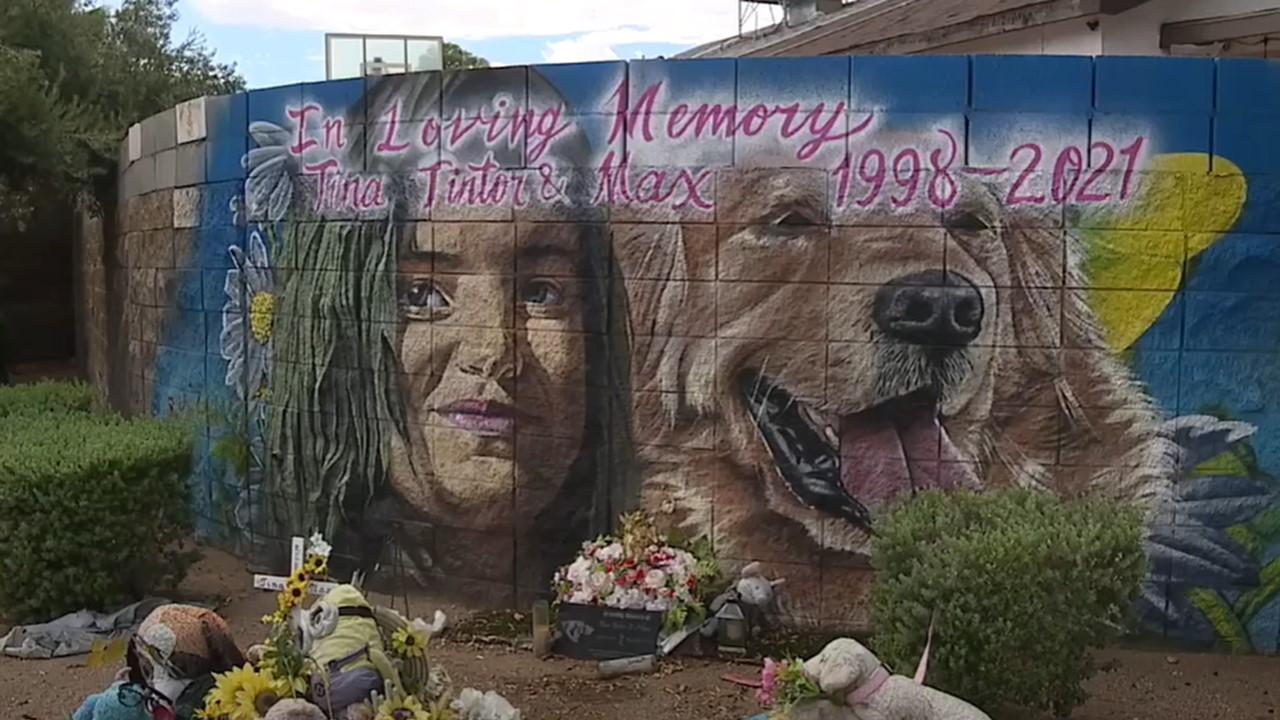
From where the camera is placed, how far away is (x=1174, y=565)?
5762 mm

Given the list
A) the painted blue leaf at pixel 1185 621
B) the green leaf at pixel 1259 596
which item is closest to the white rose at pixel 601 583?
the painted blue leaf at pixel 1185 621

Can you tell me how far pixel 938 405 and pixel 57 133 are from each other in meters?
7.63

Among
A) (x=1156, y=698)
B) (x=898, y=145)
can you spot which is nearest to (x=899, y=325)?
(x=898, y=145)

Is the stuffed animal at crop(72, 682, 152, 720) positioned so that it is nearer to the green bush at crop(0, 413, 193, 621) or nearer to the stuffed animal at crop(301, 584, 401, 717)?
the stuffed animal at crop(301, 584, 401, 717)

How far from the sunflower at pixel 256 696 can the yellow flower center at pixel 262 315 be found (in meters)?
4.00

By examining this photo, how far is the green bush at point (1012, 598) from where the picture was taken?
4.39 metres

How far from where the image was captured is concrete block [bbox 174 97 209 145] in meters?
7.99

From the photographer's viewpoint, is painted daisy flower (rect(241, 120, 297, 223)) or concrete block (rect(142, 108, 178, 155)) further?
concrete block (rect(142, 108, 178, 155))

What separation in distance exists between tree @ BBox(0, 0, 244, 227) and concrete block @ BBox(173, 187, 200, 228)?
A: 8.01ft

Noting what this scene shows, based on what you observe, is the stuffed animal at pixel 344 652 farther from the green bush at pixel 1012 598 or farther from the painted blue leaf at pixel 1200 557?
the painted blue leaf at pixel 1200 557

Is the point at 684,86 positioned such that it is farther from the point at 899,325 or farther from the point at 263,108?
the point at 263,108

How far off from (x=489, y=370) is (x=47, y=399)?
12.6 feet

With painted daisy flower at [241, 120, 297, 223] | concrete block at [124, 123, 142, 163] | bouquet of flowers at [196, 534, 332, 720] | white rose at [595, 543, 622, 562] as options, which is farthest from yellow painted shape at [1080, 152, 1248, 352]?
concrete block at [124, 123, 142, 163]

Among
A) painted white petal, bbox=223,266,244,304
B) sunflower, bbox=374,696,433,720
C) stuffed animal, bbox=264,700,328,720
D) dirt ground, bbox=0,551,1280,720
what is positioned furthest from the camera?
painted white petal, bbox=223,266,244,304
